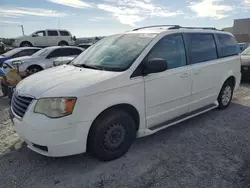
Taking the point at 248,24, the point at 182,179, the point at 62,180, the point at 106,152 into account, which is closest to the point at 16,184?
the point at 62,180

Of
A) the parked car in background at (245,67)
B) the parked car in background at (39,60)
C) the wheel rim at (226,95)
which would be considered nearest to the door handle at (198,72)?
the wheel rim at (226,95)

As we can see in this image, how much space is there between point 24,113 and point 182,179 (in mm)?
2115

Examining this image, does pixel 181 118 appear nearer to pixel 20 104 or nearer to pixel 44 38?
pixel 20 104

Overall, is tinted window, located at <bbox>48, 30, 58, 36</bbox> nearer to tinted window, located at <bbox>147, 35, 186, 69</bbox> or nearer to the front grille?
tinted window, located at <bbox>147, 35, 186, 69</bbox>

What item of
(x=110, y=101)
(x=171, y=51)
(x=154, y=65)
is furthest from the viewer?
(x=171, y=51)

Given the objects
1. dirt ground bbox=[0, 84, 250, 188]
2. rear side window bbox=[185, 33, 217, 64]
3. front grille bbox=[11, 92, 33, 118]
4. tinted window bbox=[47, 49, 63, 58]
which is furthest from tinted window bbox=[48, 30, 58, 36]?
front grille bbox=[11, 92, 33, 118]

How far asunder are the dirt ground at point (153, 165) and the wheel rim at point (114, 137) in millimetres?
222

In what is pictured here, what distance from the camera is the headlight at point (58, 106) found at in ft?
9.20

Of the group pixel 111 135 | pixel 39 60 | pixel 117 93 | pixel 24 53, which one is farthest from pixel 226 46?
pixel 24 53

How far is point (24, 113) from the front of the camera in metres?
2.99

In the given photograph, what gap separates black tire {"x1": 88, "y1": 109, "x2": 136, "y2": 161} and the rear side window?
70.0 inches

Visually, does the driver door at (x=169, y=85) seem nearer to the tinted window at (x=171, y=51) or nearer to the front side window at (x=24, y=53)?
the tinted window at (x=171, y=51)

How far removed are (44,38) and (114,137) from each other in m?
19.5

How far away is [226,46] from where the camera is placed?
5273 mm
